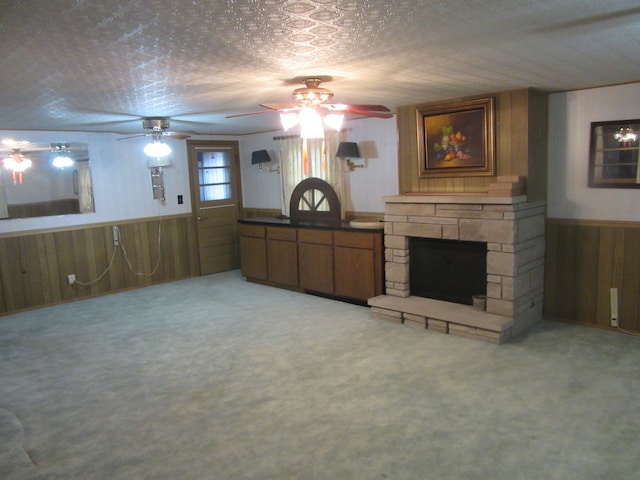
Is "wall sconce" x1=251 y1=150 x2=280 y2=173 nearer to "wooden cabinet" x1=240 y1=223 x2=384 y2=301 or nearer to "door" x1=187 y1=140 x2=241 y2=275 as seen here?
"door" x1=187 y1=140 x2=241 y2=275

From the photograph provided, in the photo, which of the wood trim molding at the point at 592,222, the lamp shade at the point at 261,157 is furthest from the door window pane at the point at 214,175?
the wood trim molding at the point at 592,222

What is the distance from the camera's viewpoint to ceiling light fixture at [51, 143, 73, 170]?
19.5 feet

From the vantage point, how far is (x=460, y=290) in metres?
4.66

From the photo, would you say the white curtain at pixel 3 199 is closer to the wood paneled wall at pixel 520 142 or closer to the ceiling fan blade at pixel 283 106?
the ceiling fan blade at pixel 283 106

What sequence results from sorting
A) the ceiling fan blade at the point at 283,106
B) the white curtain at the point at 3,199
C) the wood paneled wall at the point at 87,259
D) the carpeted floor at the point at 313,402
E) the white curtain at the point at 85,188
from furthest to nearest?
the white curtain at the point at 85,188, the wood paneled wall at the point at 87,259, the white curtain at the point at 3,199, the ceiling fan blade at the point at 283,106, the carpeted floor at the point at 313,402

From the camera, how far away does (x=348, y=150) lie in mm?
5855

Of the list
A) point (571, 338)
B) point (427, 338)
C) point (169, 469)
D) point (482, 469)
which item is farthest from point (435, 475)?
point (571, 338)

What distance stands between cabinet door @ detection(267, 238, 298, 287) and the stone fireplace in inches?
58.9

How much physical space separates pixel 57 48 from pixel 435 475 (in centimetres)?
277

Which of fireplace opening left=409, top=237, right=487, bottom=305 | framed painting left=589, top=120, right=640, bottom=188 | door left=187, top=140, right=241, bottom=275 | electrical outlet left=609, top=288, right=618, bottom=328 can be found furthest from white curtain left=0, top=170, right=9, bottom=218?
electrical outlet left=609, top=288, right=618, bottom=328

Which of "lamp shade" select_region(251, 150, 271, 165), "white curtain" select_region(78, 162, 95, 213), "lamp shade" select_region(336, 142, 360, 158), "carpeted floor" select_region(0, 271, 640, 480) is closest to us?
"carpeted floor" select_region(0, 271, 640, 480)

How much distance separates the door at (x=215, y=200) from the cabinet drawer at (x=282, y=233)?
1.50 metres

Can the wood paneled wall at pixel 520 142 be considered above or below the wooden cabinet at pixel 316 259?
above

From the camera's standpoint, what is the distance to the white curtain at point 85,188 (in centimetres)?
615
